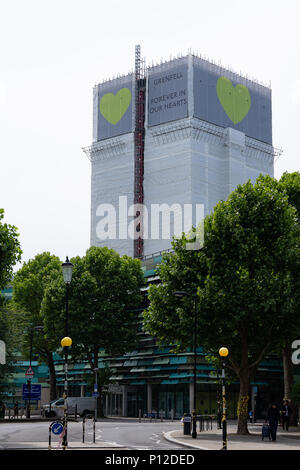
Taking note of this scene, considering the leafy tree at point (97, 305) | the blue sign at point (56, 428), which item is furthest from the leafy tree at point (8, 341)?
the blue sign at point (56, 428)

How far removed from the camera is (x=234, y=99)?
126938 millimetres

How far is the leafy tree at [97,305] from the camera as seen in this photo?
67.2m

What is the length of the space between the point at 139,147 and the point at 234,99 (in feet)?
63.2

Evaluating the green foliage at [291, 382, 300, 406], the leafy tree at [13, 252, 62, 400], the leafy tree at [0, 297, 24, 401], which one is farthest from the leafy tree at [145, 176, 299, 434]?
the leafy tree at [13, 252, 62, 400]

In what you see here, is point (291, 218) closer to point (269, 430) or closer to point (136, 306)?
point (269, 430)

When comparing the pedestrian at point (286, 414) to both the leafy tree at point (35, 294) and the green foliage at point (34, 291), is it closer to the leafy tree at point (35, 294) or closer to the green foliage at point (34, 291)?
the green foliage at point (34, 291)

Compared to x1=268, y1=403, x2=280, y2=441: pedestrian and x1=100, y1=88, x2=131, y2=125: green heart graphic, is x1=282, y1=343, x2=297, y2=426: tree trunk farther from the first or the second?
x1=100, y1=88, x2=131, y2=125: green heart graphic

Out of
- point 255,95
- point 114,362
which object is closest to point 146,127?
point 255,95

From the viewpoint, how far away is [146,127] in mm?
127000

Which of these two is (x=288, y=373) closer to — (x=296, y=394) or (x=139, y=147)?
(x=296, y=394)

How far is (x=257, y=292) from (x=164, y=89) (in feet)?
291

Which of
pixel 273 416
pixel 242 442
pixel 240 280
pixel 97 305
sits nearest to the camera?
pixel 242 442

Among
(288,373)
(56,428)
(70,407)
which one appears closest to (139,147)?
(70,407)

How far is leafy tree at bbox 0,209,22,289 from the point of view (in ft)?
111
